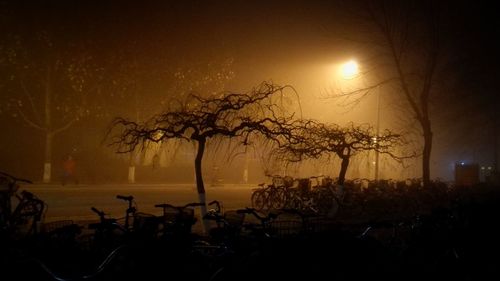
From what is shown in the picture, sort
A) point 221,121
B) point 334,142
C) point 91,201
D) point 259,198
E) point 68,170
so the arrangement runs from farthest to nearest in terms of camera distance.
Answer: point 68,170
point 91,201
point 259,198
point 334,142
point 221,121

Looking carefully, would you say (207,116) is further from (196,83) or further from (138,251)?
(196,83)

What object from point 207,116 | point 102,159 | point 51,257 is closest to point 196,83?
point 102,159

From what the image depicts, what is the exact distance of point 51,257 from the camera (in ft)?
19.0

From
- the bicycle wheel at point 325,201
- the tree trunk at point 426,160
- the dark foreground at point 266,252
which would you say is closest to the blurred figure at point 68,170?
the bicycle wheel at point 325,201

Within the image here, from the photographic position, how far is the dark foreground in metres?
3.97

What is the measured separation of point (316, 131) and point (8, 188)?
747cm

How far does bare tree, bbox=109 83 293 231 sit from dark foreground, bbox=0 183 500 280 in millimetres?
2731

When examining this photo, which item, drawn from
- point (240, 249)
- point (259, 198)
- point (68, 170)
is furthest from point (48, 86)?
point (240, 249)

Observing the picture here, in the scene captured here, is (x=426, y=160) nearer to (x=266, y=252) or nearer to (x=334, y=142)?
(x=334, y=142)

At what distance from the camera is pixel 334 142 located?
1395cm

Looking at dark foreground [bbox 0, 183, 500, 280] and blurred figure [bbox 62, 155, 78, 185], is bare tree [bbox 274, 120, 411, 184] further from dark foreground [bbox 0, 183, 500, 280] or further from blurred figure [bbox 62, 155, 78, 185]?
blurred figure [bbox 62, 155, 78, 185]

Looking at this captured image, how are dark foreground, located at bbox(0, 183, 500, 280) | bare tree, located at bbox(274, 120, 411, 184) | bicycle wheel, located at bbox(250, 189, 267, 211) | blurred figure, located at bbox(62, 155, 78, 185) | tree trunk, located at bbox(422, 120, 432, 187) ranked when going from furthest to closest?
blurred figure, located at bbox(62, 155, 78, 185) → tree trunk, located at bbox(422, 120, 432, 187) → bicycle wheel, located at bbox(250, 189, 267, 211) → bare tree, located at bbox(274, 120, 411, 184) → dark foreground, located at bbox(0, 183, 500, 280)

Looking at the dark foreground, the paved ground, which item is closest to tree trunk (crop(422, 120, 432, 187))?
the paved ground

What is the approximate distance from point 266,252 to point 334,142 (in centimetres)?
1034
